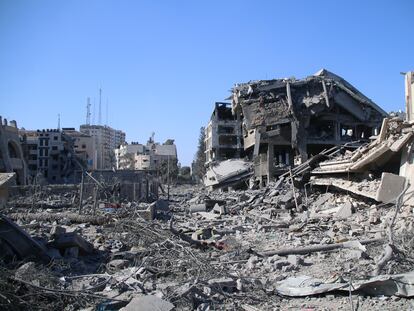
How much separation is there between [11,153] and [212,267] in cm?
4673

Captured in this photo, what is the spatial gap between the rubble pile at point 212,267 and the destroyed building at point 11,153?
Result: 32883 millimetres

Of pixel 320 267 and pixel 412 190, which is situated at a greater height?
pixel 412 190

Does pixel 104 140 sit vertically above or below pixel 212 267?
above

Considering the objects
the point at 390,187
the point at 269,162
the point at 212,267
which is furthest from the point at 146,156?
the point at 212,267

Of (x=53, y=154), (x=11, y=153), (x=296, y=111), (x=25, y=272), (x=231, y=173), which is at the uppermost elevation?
(x=296, y=111)

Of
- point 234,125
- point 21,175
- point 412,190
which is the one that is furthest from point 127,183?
point 21,175

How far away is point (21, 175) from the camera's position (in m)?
47.8

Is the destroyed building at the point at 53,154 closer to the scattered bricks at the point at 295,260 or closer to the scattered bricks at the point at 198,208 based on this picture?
the scattered bricks at the point at 198,208

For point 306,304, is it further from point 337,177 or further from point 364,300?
point 337,177

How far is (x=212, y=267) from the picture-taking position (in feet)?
22.6

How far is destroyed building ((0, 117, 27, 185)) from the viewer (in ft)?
138

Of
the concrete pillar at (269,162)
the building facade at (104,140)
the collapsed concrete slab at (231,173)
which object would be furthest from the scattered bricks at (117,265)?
the building facade at (104,140)

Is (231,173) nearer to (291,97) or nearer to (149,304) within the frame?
(291,97)

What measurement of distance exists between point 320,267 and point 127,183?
14844 mm
